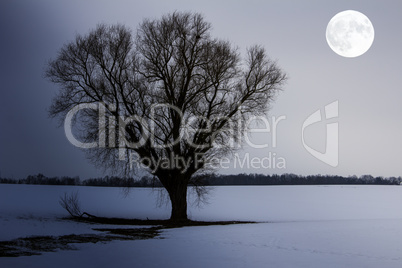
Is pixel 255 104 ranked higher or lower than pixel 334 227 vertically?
higher

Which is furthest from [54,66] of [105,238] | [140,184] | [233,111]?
[105,238]

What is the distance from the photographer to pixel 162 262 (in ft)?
43.1

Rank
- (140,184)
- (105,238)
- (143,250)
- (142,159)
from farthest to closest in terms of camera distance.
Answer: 1. (140,184)
2. (142,159)
3. (105,238)
4. (143,250)

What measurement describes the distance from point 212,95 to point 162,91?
296 cm

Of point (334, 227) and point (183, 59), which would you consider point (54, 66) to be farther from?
point (334, 227)

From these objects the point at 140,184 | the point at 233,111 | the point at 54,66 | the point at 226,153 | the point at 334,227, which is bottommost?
the point at 334,227

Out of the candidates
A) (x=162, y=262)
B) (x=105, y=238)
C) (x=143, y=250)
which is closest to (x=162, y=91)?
(x=105, y=238)

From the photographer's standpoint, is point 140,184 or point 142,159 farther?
point 140,184

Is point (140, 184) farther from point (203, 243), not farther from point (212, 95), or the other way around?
point (203, 243)

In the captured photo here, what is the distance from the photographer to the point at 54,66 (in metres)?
27.3

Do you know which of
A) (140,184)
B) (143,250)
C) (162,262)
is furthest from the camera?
(140,184)

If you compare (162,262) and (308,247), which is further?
(308,247)

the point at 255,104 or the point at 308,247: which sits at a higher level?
the point at 255,104

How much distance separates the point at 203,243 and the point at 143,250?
279cm
